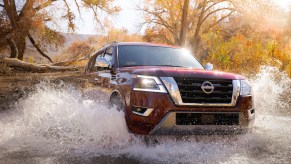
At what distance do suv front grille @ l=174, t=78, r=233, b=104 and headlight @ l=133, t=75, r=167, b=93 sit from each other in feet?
0.78

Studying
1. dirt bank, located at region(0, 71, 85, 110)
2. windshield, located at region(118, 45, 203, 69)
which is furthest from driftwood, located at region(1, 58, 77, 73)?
windshield, located at region(118, 45, 203, 69)

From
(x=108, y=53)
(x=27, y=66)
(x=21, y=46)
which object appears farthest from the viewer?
(x=21, y=46)

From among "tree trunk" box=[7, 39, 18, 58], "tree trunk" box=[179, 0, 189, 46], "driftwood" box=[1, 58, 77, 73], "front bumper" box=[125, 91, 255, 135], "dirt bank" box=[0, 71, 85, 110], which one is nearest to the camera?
"front bumper" box=[125, 91, 255, 135]

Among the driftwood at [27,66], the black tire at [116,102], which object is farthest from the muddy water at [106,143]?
the driftwood at [27,66]

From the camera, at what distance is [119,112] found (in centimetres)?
486

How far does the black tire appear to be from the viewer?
4.90m

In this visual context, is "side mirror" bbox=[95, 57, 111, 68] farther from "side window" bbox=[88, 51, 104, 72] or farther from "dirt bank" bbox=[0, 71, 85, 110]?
"dirt bank" bbox=[0, 71, 85, 110]

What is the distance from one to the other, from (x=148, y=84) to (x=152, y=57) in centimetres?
155

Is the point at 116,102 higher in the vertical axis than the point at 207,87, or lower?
lower

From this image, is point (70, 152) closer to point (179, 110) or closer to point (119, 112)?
point (119, 112)

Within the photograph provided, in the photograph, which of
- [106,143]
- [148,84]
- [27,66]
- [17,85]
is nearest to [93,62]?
[106,143]

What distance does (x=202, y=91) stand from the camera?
14.8 ft

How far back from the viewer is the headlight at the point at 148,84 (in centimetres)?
440

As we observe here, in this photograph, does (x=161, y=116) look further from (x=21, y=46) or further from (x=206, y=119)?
(x=21, y=46)
